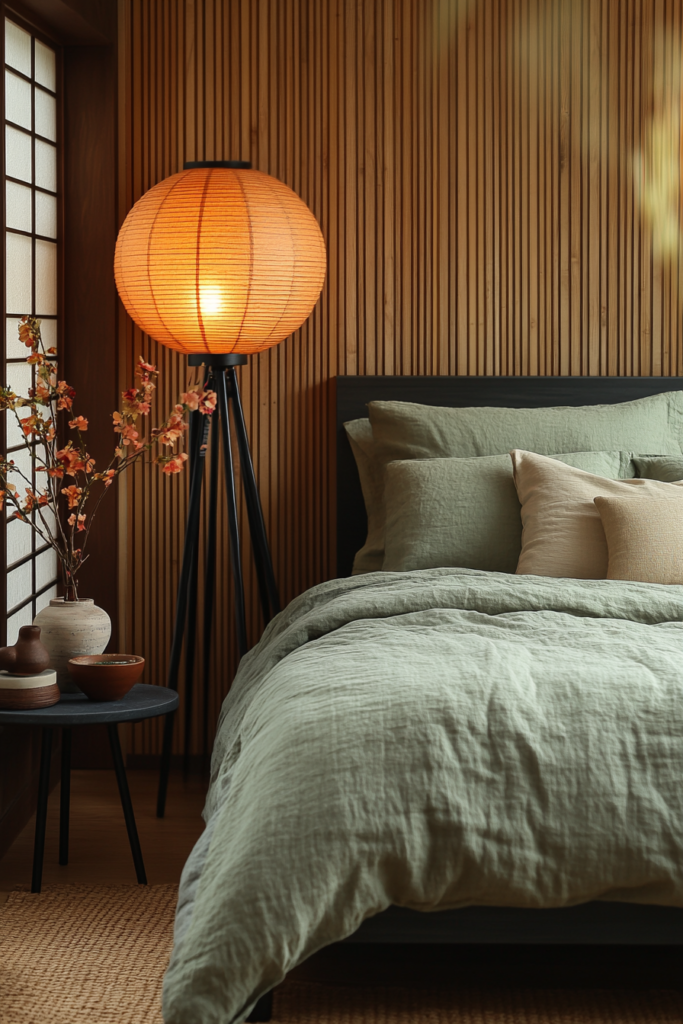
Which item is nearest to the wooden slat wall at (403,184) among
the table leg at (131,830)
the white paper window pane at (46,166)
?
the white paper window pane at (46,166)

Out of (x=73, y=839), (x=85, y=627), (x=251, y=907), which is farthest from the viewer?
(x=73, y=839)

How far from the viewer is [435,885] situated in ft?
5.19

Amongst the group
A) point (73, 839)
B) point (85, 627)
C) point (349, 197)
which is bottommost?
point (73, 839)

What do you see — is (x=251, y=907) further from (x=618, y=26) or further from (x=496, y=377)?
(x=618, y=26)

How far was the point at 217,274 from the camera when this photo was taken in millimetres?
2928

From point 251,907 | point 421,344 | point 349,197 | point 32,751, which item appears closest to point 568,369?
point 421,344

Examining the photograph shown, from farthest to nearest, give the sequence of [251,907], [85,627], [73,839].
Answer: [73,839] < [85,627] < [251,907]

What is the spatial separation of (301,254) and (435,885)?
6.47 ft

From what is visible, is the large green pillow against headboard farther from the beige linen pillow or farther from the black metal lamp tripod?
the beige linen pillow

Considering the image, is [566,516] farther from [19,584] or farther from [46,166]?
[46,166]

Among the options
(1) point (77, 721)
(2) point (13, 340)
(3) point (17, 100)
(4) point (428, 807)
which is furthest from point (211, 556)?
(4) point (428, 807)

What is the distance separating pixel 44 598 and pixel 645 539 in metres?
1.88

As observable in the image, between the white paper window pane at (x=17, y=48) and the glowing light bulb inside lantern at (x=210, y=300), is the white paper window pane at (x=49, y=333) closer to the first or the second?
the glowing light bulb inside lantern at (x=210, y=300)

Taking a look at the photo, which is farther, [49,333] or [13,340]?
[49,333]
